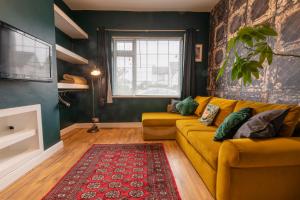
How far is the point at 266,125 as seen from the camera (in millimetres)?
1391

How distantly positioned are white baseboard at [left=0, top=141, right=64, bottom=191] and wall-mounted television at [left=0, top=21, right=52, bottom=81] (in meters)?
1.03

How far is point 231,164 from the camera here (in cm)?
123

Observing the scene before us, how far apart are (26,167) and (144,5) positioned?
3.55 m

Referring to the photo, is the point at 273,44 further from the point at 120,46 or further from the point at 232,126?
the point at 120,46

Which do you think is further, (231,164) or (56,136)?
(56,136)

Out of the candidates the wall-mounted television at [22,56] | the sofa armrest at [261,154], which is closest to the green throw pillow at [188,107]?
the sofa armrest at [261,154]

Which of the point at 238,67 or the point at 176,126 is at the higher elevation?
the point at 238,67

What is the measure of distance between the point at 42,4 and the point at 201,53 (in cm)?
327

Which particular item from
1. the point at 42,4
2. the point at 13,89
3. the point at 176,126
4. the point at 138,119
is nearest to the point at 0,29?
the point at 13,89

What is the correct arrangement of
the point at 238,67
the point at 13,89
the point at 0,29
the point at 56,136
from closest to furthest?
1. the point at 238,67
2. the point at 0,29
3. the point at 13,89
4. the point at 56,136

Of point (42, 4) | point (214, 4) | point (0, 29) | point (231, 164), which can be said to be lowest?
point (231, 164)

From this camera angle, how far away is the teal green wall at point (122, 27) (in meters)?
3.83

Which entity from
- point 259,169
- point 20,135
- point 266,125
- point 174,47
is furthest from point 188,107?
point 20,135

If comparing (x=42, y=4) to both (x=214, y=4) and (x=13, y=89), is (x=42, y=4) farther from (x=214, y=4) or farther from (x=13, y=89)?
(x=214, y=4)
